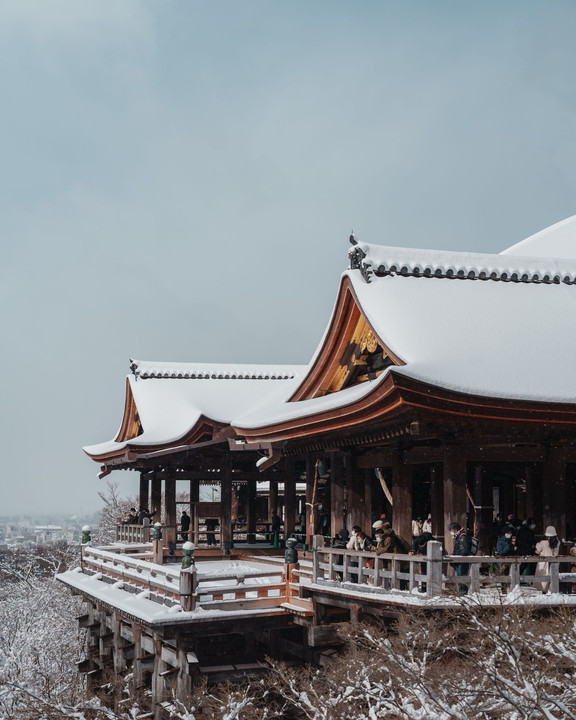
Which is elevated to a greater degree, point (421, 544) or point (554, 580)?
point (421, 544)

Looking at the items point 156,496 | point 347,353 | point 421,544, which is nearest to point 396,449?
point 421,544

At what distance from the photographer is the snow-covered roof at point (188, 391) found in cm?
2702

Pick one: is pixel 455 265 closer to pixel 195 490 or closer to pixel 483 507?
pixel 483 507

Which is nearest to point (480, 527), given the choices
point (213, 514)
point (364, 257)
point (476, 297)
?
point (476, 297)

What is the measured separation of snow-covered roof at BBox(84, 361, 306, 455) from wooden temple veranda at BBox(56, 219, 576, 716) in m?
5.46

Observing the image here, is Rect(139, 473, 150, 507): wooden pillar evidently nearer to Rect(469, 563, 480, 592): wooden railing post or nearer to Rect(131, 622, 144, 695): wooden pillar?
Rect(131, 622, 144, 695): wooden pillar

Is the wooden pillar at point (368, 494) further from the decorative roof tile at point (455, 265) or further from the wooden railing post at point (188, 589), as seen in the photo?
the wooden railing post at point (188, 589)

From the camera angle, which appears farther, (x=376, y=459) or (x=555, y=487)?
(x=376, y=459)

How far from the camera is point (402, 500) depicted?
1467cm

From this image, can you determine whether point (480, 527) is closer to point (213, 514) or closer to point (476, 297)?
point (476, 297)

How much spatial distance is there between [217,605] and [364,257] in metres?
6.79

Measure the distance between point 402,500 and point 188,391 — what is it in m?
16.2

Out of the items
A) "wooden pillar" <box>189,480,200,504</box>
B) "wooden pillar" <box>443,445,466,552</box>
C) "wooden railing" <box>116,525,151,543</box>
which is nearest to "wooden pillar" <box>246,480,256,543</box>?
"wooden pillar" <box>189,480,200,504</box>

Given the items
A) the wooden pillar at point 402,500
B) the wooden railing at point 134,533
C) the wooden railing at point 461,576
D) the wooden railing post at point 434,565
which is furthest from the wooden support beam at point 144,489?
the wooden railing post at point 434,565
